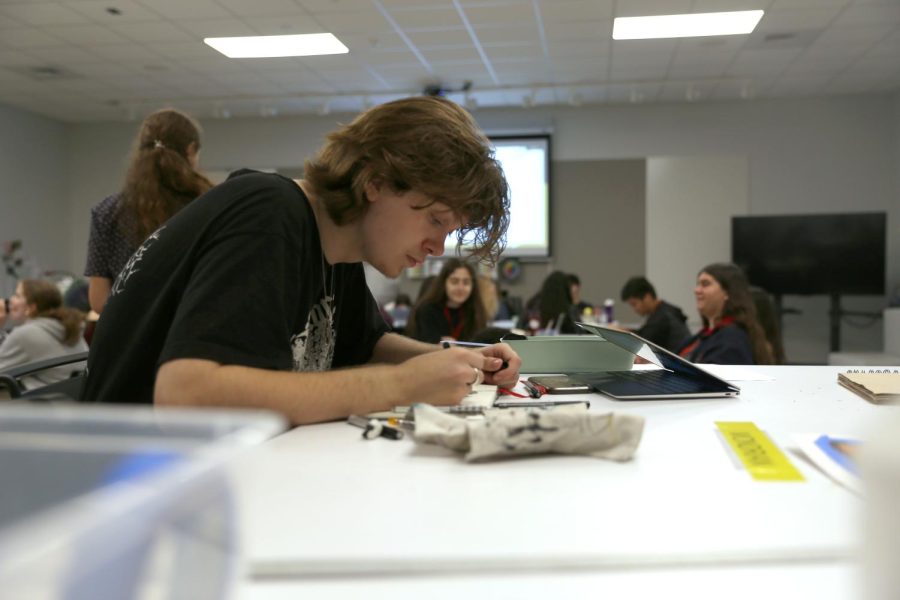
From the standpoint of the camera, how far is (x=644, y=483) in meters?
0.67

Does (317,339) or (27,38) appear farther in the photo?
(27,38)

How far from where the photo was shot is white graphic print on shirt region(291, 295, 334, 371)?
1.20 m

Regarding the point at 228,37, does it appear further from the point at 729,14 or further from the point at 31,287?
the point at 729,14

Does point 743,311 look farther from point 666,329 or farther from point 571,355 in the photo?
point 571,355

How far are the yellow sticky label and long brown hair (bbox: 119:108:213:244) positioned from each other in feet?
5.47

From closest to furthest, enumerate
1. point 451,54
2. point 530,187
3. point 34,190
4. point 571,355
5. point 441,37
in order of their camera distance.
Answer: point 571,355 → point 441,37 → point 451,54 → point 530,187 → point 34,190

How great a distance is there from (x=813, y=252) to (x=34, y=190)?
25.8ft

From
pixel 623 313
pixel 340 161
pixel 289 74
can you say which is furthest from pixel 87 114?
pixel 340 161

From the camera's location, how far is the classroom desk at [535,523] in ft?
1.50

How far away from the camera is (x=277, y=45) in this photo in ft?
17.6

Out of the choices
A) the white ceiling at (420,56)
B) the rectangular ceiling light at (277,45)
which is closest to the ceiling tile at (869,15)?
the white ceiling at (420,56)

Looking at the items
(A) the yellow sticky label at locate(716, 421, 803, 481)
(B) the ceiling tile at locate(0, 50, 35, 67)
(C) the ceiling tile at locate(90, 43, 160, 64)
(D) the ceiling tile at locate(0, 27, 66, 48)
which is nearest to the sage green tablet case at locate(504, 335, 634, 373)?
(A) the yellow sticky label at locate(716, 421, 803, 481)

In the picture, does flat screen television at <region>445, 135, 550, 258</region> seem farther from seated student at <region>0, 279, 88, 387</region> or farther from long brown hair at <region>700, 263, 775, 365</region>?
seated student at <region>0, 279, 88, 387</region>

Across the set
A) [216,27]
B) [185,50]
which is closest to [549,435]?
[216,27]
